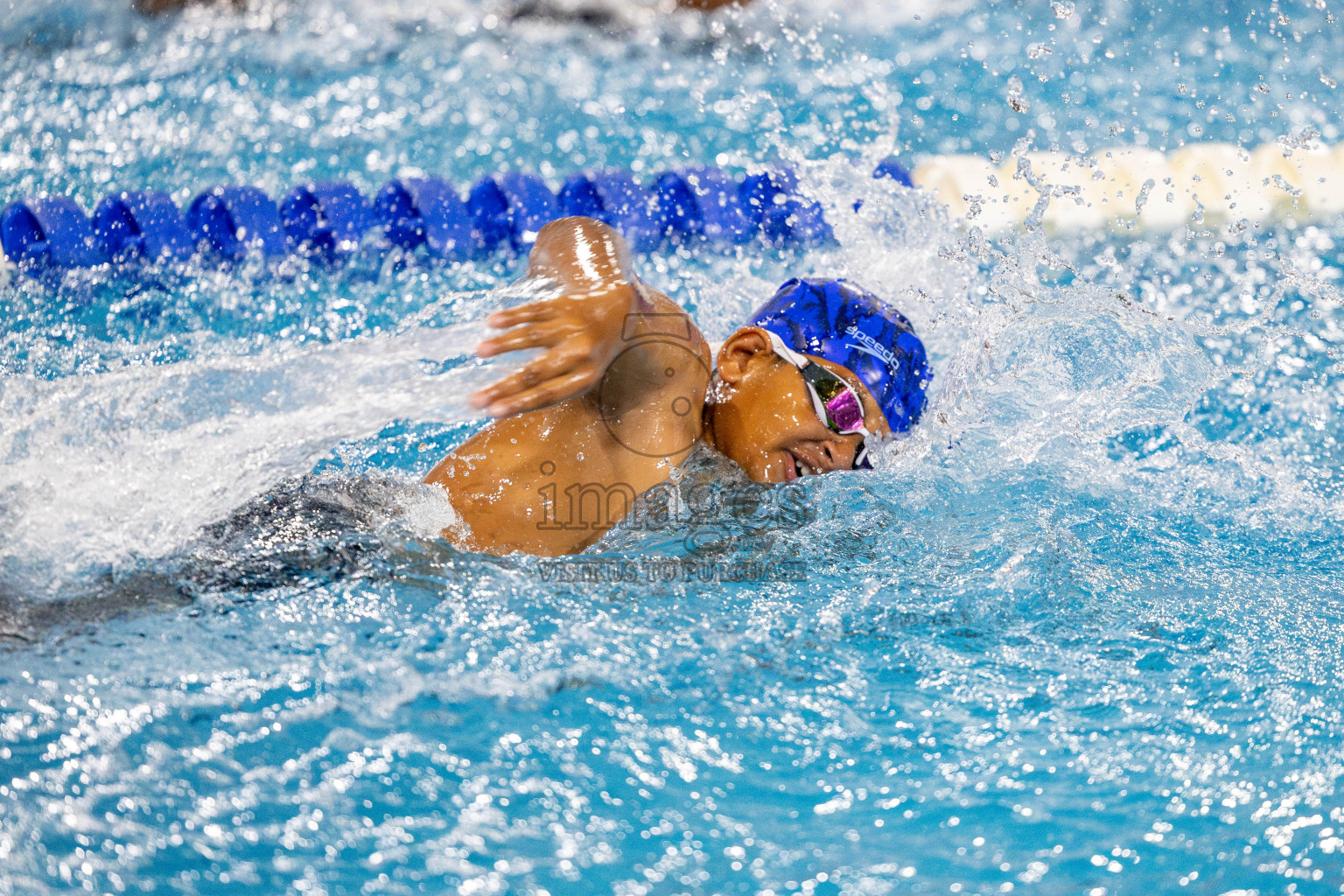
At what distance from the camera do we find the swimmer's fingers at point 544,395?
4.47ft

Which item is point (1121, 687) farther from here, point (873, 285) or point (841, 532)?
point (873, 285)

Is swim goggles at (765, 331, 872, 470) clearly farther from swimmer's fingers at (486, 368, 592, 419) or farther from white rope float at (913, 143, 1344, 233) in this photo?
white rope float at (913, 143, 1344, 233)

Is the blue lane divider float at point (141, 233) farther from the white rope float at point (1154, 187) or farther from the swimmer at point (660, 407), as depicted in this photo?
the white rope float at point (1154, 187)

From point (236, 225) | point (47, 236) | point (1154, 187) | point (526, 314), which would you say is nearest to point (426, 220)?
point (236, 225)

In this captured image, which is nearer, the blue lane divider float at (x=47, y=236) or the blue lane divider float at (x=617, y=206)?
the blue lane divider float at (x=47, y=236)

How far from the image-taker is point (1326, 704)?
5.05 ft

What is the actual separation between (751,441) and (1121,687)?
2.28 feet

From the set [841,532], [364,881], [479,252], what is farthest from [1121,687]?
[479,252]

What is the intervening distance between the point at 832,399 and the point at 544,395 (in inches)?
24.5

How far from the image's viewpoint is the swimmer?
168cm

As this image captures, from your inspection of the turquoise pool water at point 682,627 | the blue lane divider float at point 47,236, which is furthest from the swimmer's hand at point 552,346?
the blue lane divider float at point 47,236

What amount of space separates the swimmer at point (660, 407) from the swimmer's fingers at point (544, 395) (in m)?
0.07

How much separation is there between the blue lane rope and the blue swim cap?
1.35 m

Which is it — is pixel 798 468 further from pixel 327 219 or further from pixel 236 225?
pixel 236 225
